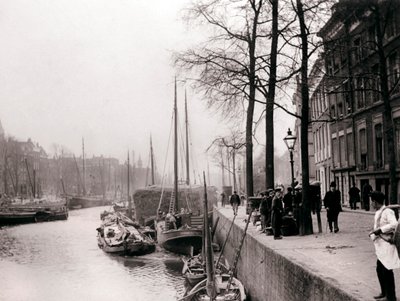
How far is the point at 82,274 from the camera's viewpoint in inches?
1009

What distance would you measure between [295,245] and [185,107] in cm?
3947

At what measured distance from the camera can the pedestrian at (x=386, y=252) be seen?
270 inches

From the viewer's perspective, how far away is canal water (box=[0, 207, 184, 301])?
2069cm

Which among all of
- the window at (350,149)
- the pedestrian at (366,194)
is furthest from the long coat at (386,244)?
the window at (350,149)

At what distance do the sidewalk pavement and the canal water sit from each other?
6236 mm

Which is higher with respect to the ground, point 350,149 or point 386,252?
point 350,149

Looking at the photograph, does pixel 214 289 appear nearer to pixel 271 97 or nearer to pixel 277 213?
pixel 277 213

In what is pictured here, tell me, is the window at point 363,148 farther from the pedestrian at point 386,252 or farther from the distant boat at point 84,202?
the distant boat at point 84,202

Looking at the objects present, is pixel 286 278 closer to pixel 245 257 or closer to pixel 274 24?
pixel 245 257

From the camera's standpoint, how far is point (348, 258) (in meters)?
11.4

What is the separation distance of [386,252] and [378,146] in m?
21.7

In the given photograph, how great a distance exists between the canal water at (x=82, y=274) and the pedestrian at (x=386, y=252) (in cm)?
1302

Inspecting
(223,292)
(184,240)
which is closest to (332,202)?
(223,292)

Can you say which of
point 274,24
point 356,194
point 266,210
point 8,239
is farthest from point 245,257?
point 8,239
